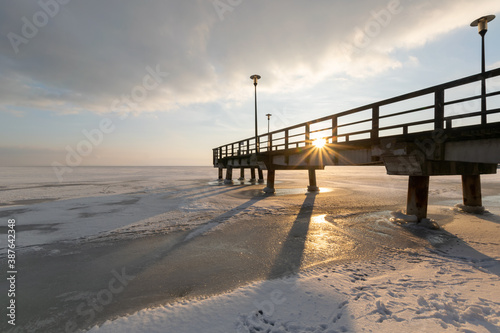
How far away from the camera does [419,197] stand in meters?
7.51

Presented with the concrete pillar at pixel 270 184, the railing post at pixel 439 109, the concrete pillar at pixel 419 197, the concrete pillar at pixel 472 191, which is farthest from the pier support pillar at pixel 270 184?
the railing post at pixel 439 109


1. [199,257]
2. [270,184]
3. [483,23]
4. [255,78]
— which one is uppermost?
[255,78]

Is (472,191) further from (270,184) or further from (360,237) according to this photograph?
(270,184)

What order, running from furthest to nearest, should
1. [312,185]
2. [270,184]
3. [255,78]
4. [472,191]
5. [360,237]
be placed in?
1. [255,78]
2. [312,185]
3. [270,184]
4. [472,191]
5. [360,237]

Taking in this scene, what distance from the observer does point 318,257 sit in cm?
481

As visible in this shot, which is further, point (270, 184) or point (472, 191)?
point (270, 184)

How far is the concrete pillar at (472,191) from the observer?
9148mm

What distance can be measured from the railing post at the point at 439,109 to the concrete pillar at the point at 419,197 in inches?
72.5

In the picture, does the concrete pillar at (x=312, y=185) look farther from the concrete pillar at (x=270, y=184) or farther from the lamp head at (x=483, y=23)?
the lamp head at (x=483, y=23)

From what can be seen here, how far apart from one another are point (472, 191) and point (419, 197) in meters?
3.82

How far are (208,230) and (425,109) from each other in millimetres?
7166

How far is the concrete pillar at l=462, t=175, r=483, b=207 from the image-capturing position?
9.15 m

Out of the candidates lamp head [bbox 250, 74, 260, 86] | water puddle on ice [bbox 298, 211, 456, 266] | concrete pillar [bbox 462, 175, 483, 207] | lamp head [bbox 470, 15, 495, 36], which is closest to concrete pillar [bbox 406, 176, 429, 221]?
water puddle on ice [bbox 298, 211, 456, 266]

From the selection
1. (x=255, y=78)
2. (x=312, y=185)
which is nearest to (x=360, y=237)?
(x=312, y=185)
